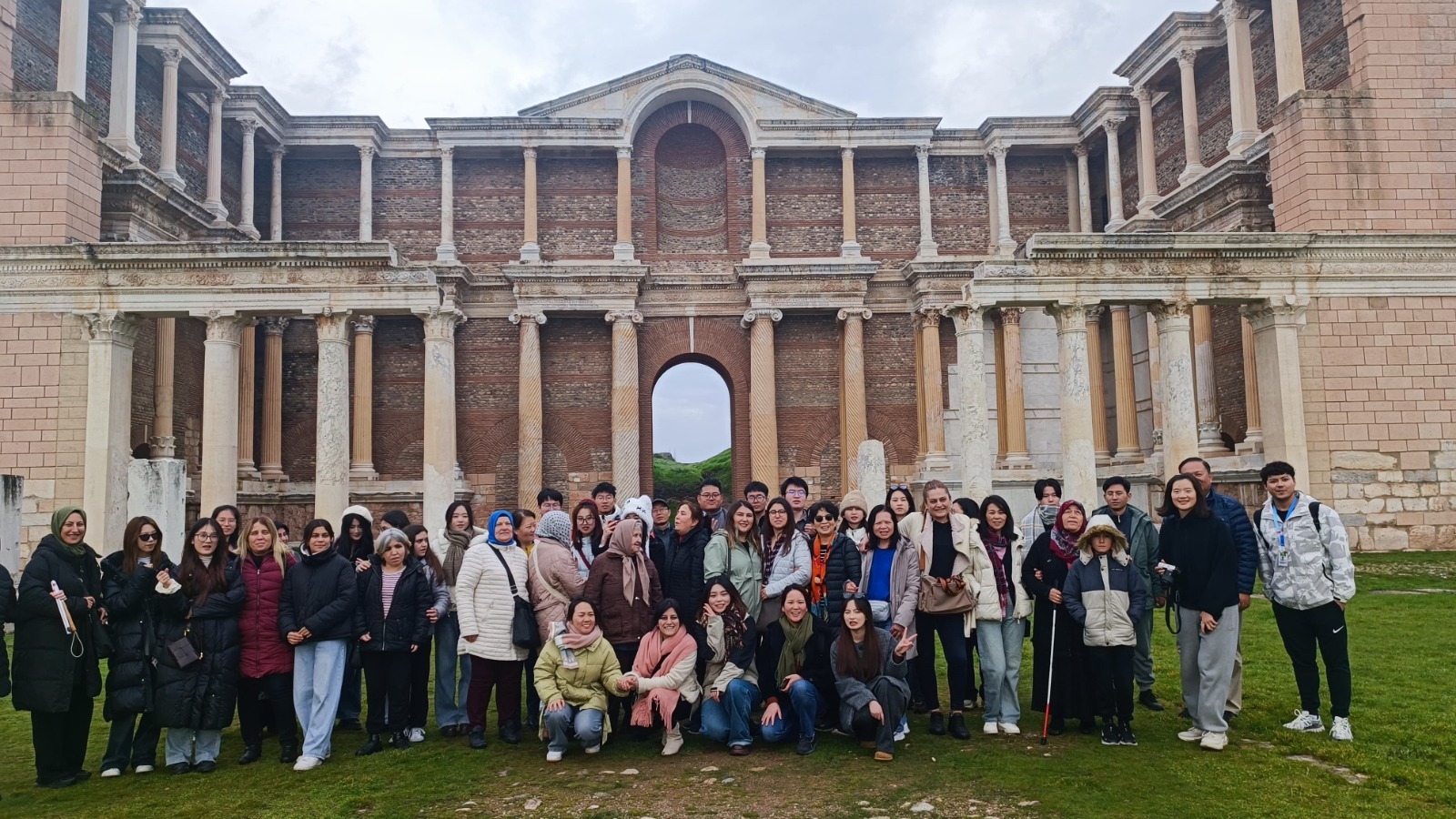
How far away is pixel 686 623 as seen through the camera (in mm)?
8430

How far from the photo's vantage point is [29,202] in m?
19.2

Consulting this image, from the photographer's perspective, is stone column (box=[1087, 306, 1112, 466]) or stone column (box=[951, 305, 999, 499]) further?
stone column (box=[1087, 306, 1112, 466])

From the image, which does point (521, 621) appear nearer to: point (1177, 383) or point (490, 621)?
point (490, 621)

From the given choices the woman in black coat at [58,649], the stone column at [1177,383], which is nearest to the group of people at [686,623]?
the woman in black coat at [58,649]

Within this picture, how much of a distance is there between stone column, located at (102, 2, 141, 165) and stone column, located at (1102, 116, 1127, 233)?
2418 centimetres

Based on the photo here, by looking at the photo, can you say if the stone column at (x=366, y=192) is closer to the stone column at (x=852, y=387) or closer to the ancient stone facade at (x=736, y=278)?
the ancient stone facade at (x=736, y=278)

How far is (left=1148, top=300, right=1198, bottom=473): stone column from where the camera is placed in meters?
19.0

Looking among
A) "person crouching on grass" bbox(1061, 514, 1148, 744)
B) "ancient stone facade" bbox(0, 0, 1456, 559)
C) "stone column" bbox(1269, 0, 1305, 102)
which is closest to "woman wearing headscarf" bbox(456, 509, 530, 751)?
"person crouching on grass" bbox(1061, 514, 1148, 744)

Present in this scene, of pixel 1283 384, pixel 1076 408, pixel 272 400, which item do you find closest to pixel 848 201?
pixel 1076 408

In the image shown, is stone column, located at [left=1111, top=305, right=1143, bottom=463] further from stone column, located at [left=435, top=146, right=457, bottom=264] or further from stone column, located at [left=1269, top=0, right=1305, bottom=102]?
stone column, located at [left=435, top=146, right=457, bottom=264]

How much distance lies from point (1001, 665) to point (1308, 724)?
2455 millimetres

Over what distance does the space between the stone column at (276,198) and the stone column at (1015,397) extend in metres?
20.1

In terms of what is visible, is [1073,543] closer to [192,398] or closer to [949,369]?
[949,369]

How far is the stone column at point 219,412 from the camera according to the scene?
18.9 meters
